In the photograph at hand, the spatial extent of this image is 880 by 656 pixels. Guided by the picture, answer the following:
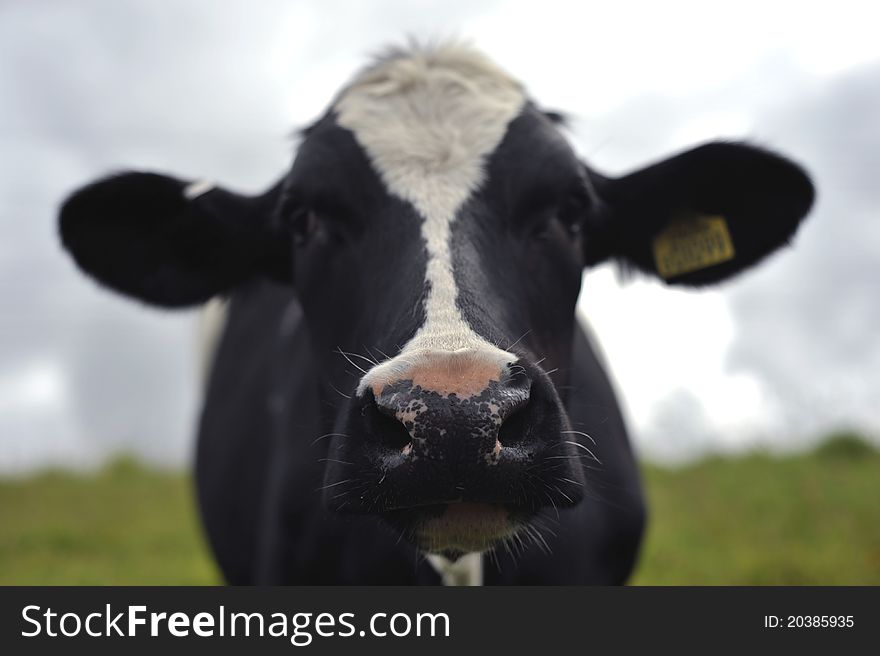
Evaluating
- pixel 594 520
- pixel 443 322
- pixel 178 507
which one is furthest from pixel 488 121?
pixel 178 507

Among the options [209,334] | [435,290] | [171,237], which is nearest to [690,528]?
[209,334]

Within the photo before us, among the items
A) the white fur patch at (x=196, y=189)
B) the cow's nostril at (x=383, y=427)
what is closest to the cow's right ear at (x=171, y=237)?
the white fur patch at (x=196, y=189)

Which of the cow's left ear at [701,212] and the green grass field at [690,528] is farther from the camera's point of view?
the green grass field at [690,528]

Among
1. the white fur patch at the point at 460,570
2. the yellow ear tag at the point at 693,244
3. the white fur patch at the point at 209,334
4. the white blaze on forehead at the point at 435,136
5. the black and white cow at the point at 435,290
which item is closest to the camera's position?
the black and white cow at the point at 435,290

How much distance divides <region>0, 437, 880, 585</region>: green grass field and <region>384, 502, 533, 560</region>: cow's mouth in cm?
440

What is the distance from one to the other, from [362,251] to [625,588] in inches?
55.0

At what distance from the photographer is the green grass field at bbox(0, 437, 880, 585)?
6340mm

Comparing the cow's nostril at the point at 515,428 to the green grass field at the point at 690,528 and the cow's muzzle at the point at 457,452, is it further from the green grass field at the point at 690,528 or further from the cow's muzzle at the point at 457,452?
the green grass field at the point at 690,528

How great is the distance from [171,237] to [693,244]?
1957mm

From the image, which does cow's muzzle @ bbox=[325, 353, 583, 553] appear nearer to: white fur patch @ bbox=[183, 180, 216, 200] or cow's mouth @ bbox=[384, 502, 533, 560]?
cow's mouth @ bbox=[384, 502, 533, 560]

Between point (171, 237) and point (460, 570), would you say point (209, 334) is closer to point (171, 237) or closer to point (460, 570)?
point (171, 237)

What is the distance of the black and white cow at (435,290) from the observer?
2.05 m

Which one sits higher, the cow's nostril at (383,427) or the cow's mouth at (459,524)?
the cow's nostril at (383,427)

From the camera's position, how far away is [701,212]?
3.53 meters
